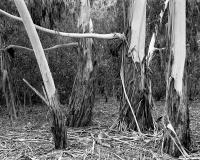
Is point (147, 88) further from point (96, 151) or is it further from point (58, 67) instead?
point (58, 67)

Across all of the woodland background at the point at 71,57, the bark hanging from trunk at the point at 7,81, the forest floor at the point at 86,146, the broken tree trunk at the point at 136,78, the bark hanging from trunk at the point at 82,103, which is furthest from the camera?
the woodland background at the point at 71,57

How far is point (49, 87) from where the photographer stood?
459 centimetres

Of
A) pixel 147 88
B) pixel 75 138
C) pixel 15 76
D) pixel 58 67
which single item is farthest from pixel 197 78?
pixel 75 138

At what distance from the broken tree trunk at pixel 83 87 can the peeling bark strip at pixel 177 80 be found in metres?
2.64

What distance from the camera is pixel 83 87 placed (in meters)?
7.07

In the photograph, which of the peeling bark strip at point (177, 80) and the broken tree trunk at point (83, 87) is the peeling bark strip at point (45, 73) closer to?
the peeling bark strip at point (177, 80)

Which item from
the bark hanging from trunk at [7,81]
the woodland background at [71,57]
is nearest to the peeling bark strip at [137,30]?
the bark hanging from trunk at [7,81]

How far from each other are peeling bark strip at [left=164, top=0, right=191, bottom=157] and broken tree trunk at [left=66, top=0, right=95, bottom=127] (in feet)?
8.66

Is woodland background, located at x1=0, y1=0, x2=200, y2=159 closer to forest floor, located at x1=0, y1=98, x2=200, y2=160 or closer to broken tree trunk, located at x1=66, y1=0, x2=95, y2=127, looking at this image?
broken tree trunk, located at x1=66, y1=0, x2=95, y2=127

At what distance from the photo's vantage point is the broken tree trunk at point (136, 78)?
6.04 meters

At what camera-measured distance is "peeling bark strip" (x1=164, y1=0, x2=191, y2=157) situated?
4.57 metres

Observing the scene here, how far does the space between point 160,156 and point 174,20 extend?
5.57 feet

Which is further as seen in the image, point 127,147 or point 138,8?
point 138,8

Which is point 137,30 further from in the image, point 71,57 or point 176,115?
point 71,57
